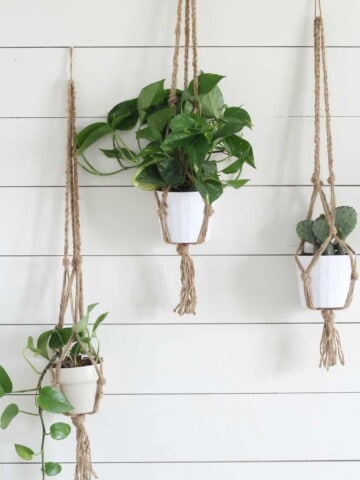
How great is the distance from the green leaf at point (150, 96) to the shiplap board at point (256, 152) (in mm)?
116

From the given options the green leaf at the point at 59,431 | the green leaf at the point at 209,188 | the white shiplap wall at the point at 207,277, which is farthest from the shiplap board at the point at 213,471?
the green leaf at the point at 209,188

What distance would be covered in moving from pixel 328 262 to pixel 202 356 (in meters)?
0.31

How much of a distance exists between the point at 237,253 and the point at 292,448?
1.30 ft

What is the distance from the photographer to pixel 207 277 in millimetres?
1275

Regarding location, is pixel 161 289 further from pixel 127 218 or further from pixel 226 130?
pixel 226 130

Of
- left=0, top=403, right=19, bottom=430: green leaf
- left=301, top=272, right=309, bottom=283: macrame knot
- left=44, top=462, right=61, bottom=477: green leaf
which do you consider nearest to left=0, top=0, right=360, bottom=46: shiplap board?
left=301, top=272, right=309, bottom=283: macrame knot

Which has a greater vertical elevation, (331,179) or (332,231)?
(331,179)

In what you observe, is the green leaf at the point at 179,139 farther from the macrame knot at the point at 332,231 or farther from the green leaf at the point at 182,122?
the macrame knot at the point at 332,231

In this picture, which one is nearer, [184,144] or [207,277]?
[184,144]

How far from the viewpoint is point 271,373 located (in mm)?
1272

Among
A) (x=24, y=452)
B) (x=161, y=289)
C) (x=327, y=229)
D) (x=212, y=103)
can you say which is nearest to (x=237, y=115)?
(x=212, y=103)

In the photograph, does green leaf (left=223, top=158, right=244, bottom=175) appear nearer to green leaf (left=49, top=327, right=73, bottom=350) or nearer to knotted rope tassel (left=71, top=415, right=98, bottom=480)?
green leaf (left=49, top=327, right=73, bottom=350)

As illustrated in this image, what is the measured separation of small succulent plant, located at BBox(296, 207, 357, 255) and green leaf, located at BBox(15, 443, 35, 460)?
2.10 feet

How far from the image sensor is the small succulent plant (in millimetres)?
1171
